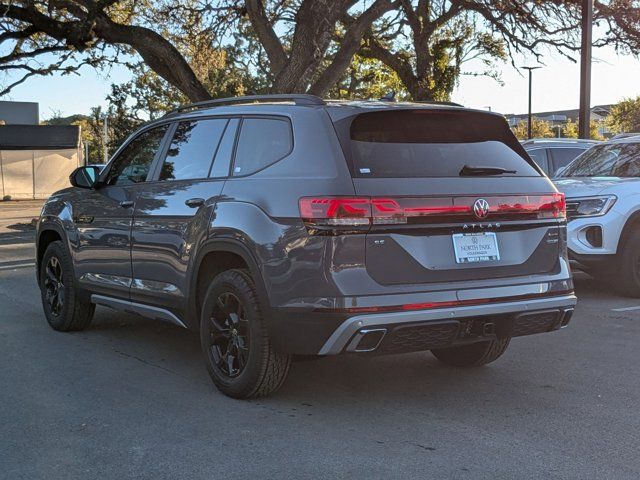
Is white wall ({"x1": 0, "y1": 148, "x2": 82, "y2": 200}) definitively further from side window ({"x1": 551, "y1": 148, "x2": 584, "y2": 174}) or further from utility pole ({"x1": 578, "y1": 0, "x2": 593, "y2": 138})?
side window ({"x1": 551, "y1": 148, "x2": 584, "y2": 174})

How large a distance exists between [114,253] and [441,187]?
2972 millimetres

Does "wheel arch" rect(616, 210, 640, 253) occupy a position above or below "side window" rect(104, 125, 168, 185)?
below

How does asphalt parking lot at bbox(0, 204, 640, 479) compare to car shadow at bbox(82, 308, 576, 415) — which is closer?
asphalt parking lot at bbox(0, 204, 640, 479)

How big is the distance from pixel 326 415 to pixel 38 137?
3429 centimetres

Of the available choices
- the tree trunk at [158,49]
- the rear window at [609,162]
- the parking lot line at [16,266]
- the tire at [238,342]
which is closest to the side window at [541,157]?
the rear window at [609,162]

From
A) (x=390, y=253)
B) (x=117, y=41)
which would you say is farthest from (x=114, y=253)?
(x=117, y=41)

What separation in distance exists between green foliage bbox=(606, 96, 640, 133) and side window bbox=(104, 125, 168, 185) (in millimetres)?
64739

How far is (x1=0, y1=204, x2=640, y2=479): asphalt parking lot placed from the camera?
3709 millimetres

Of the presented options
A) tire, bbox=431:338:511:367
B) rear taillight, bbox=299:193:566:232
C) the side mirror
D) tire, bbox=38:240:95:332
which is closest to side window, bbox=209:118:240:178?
rear taillight, bbox=299:193:566:232

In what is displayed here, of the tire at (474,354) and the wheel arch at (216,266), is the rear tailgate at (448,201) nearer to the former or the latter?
the wheel arch at (216,266)

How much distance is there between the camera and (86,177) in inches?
257

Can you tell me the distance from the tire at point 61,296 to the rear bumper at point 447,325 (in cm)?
344


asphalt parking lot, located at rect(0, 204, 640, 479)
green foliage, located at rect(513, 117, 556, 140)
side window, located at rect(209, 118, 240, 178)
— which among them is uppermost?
green foliage, located at rect(513, 117, 556, 140)

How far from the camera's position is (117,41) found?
17.0 meters
